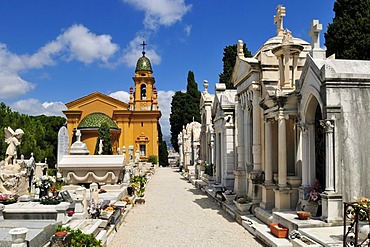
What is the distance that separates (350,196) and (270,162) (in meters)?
2.90

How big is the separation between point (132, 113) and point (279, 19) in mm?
33757

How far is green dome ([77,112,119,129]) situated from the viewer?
41.7m

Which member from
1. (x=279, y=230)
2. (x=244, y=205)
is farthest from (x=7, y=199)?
(x=279, y=230)

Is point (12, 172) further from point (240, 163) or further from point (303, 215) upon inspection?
point (303, 215)

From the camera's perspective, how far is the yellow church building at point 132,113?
4394 cm

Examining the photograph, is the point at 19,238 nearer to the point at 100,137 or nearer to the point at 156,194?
the point at 156,194

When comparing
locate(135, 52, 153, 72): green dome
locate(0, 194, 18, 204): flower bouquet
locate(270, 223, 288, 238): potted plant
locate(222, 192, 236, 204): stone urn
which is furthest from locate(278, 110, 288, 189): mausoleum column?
locate(135, 52, 153, 72): green dome

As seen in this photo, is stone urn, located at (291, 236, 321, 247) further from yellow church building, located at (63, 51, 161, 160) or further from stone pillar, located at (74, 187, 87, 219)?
yellow church building, located at (63, 51, 161, 160)

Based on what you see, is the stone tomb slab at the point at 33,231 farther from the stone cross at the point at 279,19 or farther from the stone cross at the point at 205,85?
the stone cross at the point at 205,85

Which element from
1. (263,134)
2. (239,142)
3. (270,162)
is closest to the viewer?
(270,162)

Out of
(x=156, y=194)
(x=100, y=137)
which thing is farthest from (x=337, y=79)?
(x=100, y=137)

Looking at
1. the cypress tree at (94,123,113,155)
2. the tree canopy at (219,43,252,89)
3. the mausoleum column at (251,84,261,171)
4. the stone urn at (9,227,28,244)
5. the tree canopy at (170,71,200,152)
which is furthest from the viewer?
the tree canopy at (170,71,200,152)

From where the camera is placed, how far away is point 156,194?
18.1m

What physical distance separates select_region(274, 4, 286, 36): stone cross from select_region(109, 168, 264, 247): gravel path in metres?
6.37
